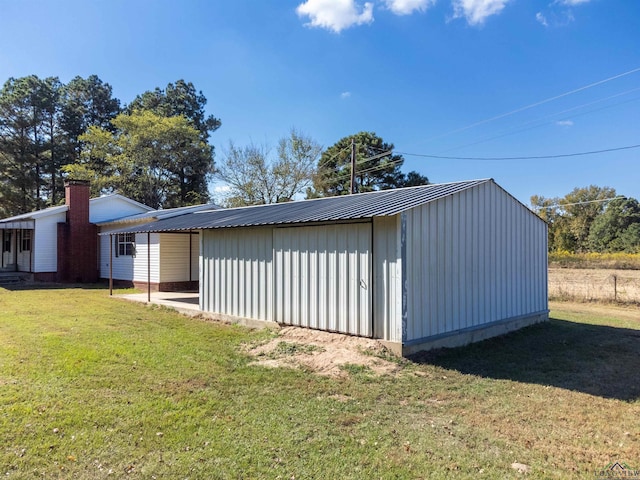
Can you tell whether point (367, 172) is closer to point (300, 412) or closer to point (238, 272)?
point (238, 272)

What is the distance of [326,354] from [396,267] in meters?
1.77

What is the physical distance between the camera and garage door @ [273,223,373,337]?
23.2 ft

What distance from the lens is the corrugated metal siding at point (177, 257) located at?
50.3ft

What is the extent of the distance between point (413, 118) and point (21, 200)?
31534 millimetres

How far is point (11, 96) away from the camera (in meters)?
32.4

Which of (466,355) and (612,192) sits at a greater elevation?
(612,192)

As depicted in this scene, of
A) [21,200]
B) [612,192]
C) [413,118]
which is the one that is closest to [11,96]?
[21,200]

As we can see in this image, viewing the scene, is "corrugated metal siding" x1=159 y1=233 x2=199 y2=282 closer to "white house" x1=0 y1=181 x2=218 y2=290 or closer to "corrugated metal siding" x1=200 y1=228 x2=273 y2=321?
"white house" x1=0 y1=181 x2=218 y2=290

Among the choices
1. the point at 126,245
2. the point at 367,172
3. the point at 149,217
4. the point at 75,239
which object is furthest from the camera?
the point at 367,172

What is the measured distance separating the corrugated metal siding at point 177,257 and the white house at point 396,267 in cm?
580

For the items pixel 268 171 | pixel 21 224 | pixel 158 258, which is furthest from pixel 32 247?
pixel 268 171

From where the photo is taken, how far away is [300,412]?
4.30m

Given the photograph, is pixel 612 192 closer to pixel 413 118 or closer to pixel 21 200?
pixel 413 118

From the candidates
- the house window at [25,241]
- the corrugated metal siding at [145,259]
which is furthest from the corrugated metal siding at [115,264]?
the house window at [25,241]
